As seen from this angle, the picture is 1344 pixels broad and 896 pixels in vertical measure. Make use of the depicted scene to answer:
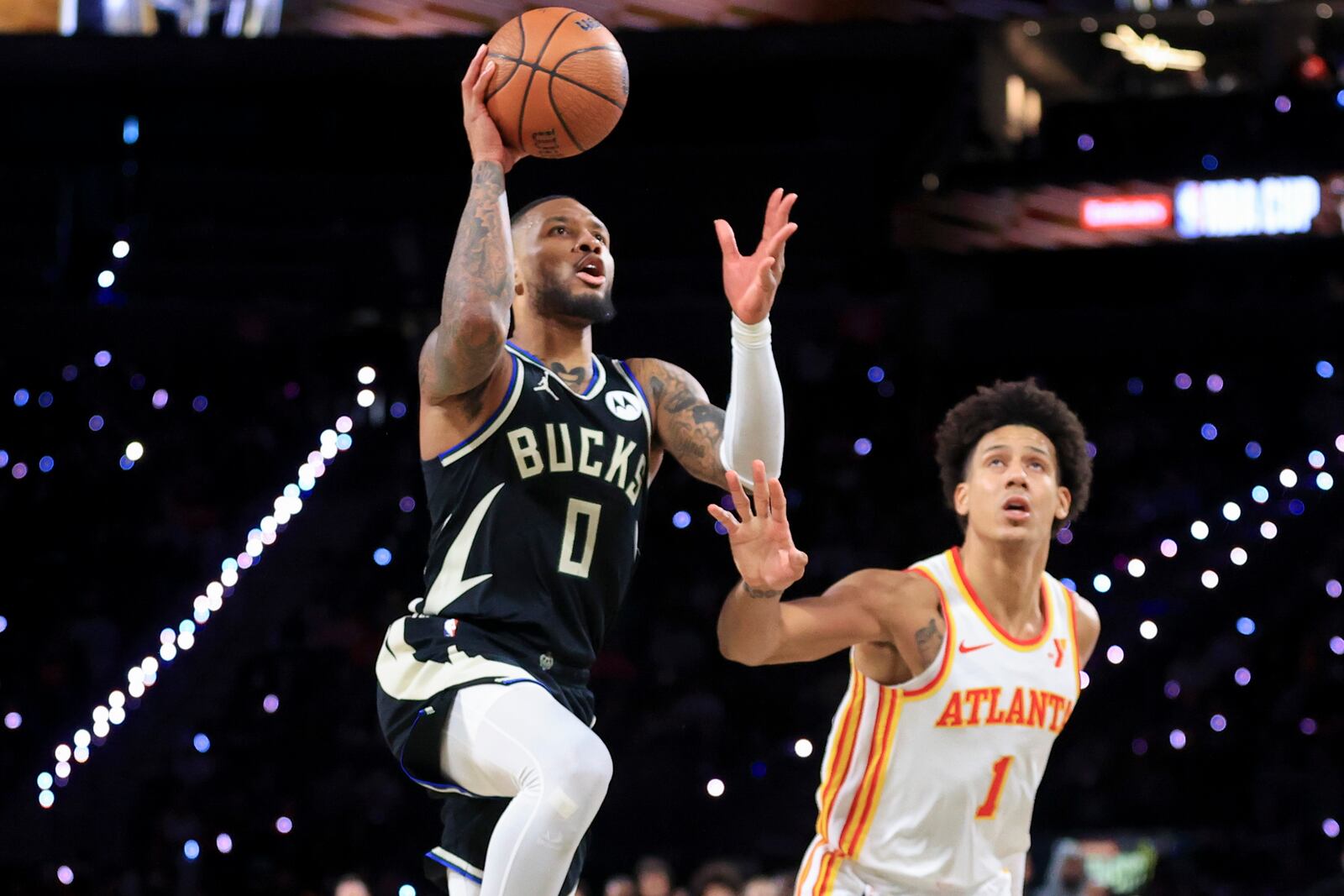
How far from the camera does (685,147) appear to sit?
13.1m

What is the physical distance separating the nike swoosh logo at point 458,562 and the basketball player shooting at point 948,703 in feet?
2.27

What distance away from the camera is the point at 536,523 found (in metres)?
3.86

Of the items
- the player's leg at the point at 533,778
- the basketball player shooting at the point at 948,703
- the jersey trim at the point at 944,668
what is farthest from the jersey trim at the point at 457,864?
the jersey trim at the point at 944,668

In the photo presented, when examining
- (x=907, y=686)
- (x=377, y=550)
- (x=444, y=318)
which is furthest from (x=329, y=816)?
(x=444, y=318)

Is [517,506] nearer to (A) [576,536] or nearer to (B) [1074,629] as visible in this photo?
(A) [576,536]

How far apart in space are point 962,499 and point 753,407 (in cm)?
119

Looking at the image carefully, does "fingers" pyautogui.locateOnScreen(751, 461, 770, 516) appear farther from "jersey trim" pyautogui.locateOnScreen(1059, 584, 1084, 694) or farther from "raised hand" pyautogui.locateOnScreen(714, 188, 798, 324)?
"jersey trim" pyautogui.locateOnScreen(1059, 584, 1084, 694)

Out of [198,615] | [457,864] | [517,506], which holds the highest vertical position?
[517,506]

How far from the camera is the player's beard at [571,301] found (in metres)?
4.14

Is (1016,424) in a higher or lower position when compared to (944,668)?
higher

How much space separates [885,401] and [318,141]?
16.2 ft

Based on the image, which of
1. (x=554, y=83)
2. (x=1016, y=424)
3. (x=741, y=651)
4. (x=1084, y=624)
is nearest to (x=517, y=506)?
(x=741, y=651)

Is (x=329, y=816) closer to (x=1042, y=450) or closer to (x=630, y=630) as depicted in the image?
(x=630, y=630)

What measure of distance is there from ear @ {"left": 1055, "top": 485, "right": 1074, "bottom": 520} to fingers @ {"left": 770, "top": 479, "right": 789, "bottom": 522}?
1.39 m
